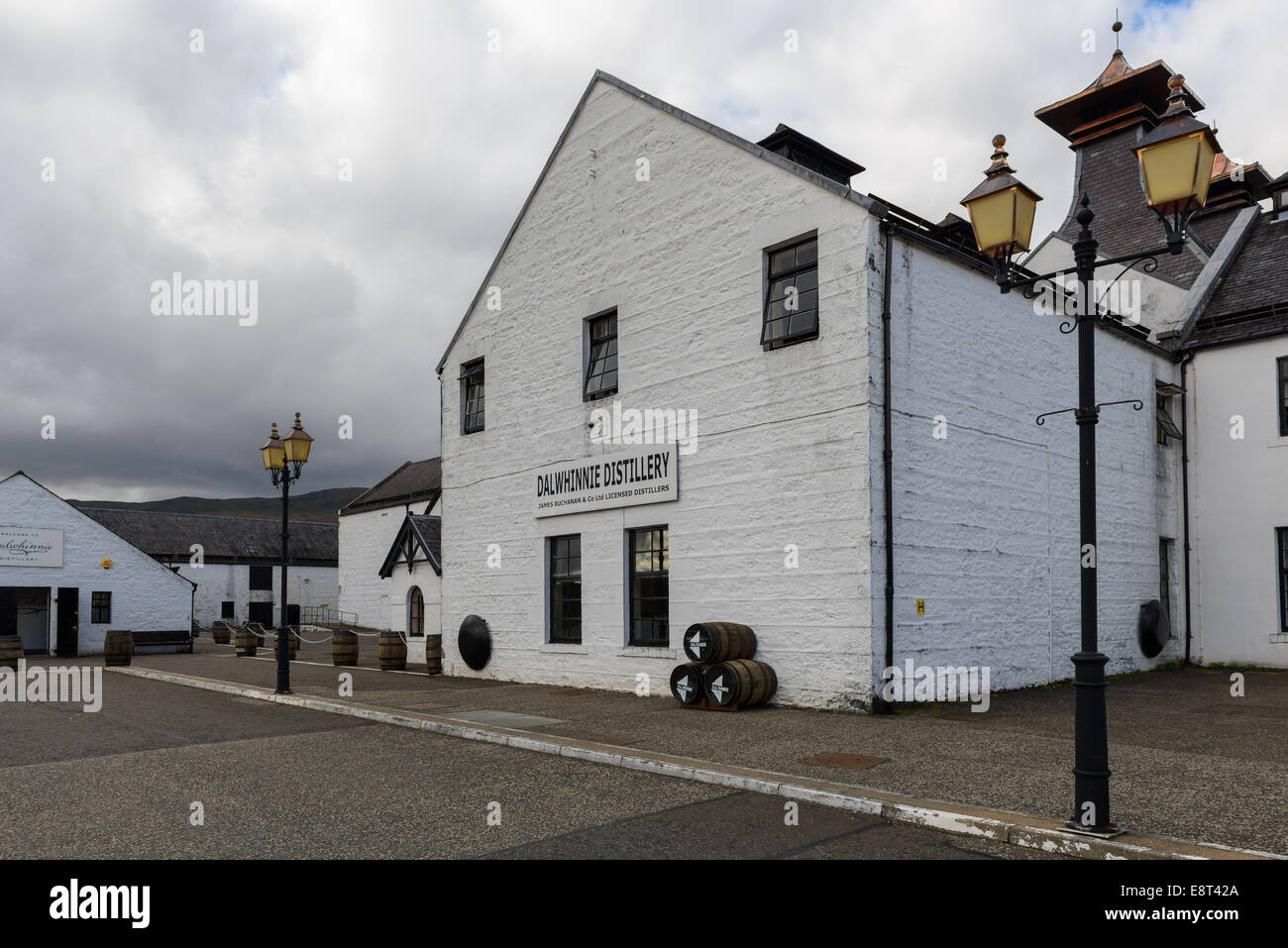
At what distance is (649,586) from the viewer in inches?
610

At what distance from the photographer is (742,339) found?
14.2 meters

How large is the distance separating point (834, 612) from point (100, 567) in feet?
95.8

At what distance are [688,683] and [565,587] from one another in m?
4.70

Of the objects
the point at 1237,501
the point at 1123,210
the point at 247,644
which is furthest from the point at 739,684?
the point at 247,644

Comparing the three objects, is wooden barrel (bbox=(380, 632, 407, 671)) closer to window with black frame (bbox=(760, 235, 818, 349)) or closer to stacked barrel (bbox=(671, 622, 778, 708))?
stacked barrel (bbox=(671, 622, 778, 708))

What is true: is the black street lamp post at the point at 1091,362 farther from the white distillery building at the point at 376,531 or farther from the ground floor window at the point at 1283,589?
the white distillery building at the point at 376,531

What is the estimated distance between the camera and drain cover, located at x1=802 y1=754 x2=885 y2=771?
8.65 metres

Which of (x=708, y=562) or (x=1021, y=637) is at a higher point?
(x=708, y=562)

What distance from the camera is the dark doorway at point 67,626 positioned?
104 ft

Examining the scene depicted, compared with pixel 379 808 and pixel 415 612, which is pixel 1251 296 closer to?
pixel 379 808

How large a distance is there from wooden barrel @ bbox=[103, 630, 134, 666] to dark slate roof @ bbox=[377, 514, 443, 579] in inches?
269

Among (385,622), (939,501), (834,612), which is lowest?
(385,622)
